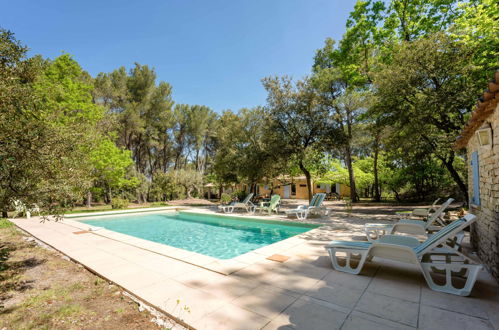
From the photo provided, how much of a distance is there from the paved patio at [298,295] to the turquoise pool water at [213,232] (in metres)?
2.66

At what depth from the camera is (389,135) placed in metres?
12.2

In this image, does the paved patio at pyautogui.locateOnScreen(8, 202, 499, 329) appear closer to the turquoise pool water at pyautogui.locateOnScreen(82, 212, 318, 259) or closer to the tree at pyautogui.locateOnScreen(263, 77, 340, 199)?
the turquoise pool water at pyautogui.locateOnScreen(82, 212, 318, 259)

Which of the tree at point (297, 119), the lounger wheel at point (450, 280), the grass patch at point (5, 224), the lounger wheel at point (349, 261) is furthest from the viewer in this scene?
the tree at point (297, 119)

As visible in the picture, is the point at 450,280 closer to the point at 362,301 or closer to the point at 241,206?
the point at 362,301

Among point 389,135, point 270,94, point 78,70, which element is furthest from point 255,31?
point 78,70

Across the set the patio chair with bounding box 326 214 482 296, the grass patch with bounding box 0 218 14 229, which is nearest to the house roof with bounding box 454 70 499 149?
the patio chair with bounding box 326 214 482 296

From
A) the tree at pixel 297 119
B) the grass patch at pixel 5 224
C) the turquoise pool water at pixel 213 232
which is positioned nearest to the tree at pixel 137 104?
the grass patch at pixel 5 224

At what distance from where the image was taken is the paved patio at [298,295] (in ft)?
7.62

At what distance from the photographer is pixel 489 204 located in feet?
12.0

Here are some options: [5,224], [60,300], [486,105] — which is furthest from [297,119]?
[5,224]

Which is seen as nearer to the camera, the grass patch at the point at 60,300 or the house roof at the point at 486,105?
the grass patch at the point at 60,300

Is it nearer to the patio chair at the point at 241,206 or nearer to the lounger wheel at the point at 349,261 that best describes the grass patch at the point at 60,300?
the lounger wheel at the point at 349,261

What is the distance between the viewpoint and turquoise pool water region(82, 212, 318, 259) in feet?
23.4

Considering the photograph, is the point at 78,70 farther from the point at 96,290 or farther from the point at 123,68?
the point at 96,290
